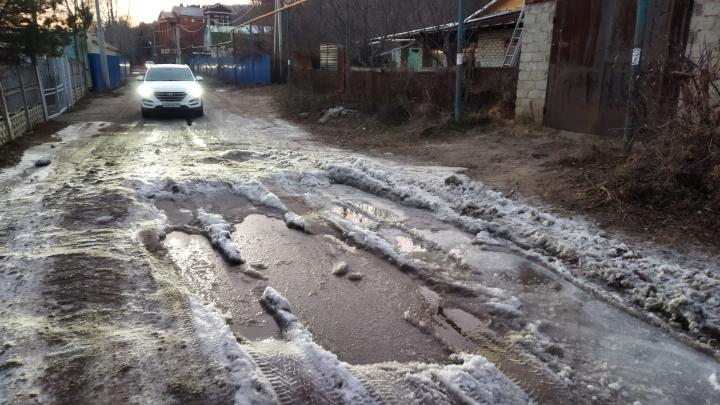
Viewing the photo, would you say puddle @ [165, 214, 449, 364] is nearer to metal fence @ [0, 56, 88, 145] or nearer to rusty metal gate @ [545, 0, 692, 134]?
rusty metal gate @ [545, 0, 692, 134]

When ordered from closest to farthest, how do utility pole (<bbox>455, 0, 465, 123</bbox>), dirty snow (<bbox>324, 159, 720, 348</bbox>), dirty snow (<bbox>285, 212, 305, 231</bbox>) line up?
1. dirty snow (<bbox>324, 159, 720, 348</bbox>)
2. dirty snow (<bbox>285, 212, 305, 231</bbox>)
3. utility pole (<bbox>455, 0, 465, 123</bbox>)

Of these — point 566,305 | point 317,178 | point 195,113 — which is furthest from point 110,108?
point 566,305

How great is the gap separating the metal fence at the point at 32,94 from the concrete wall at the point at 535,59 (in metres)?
10.8

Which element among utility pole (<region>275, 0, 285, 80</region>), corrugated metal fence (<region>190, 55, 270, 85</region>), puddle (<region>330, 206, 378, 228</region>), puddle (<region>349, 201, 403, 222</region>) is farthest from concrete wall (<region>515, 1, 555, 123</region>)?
corrugated metal fence (<region>190, 55, 270, 85</region>)

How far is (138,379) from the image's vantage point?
273cm

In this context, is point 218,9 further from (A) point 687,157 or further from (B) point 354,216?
(A) point 687,157

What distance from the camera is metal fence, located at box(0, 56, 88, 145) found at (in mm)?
10413

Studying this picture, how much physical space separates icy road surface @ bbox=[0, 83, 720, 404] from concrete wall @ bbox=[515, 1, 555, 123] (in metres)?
4.72

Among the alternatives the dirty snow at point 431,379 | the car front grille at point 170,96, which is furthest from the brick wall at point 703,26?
the car front grille at point 170,96

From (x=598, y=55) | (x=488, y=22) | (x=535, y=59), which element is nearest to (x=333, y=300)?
(x=598, y=55)

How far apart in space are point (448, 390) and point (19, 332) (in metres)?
2.71

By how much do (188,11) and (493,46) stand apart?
3422 inches

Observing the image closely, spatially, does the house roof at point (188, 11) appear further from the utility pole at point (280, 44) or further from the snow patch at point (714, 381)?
the snow patch at point (714, 381)

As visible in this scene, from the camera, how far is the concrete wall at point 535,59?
1021cm
